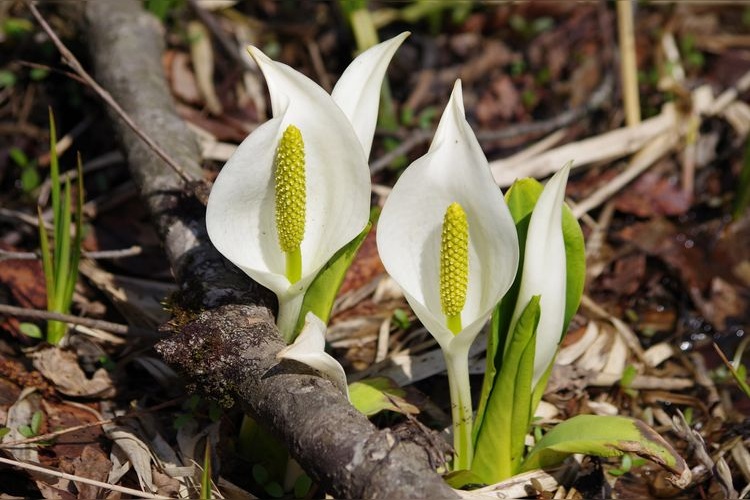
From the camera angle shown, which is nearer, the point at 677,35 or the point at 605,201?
the point at 605,201

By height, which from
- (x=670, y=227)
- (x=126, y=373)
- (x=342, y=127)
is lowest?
(x=670, y=227)

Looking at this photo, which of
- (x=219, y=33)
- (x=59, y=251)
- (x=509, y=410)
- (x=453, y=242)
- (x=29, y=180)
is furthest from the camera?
(x=219, y=33)

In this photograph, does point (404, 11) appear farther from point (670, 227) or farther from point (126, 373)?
point (126, 373)

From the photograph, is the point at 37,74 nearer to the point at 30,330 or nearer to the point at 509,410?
the point at 30,330

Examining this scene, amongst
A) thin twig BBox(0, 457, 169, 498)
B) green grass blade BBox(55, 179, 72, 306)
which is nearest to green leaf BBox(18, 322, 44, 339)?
green grass blade BBox(55, 179, 72, 306)

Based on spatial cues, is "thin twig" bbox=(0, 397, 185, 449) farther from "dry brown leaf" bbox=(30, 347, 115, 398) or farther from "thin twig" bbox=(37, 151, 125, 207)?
"thin twig" bbox=(37, 151, 125, 207)

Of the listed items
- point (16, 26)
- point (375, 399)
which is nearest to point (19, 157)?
point (16, 26)

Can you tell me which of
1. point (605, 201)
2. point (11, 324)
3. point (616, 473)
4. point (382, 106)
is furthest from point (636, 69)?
point (11, 324)

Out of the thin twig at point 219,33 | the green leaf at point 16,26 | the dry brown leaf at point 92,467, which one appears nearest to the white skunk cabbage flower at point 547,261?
the dry brown leaf at point 92,467
